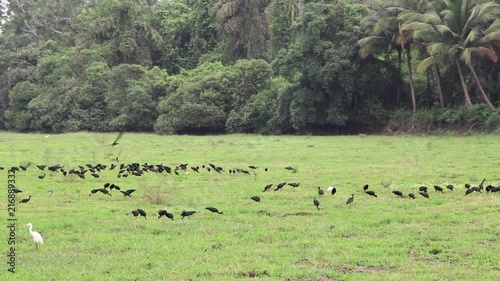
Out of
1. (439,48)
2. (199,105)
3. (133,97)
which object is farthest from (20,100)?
(439,48)

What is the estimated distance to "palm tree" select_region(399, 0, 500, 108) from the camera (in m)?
37.1

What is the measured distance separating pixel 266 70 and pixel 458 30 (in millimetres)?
16723

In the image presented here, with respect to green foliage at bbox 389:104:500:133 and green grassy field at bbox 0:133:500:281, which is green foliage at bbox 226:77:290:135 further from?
green grassy field at bbox 0:133:500:281

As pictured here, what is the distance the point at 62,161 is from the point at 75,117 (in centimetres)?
3146

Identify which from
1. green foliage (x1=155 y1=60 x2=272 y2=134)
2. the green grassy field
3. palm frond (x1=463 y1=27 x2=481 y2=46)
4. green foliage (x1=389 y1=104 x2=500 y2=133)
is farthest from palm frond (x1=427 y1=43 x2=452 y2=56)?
green foliage (x1=155 y1=60 x2=272 y2=134)

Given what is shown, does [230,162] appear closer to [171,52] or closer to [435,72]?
[435,72]

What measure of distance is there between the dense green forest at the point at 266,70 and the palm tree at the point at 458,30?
81mm

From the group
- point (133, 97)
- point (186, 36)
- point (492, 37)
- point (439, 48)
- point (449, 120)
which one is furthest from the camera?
point (186, 36)

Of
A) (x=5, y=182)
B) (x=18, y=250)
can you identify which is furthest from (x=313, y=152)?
(x=18, y=250)

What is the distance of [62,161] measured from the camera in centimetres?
2691

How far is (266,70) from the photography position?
167ft

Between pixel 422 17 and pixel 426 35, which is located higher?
pixel 422 17

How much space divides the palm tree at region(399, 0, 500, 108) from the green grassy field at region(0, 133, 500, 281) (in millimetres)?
16710

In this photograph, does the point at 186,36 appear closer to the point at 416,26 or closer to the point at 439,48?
the point at 416,26
